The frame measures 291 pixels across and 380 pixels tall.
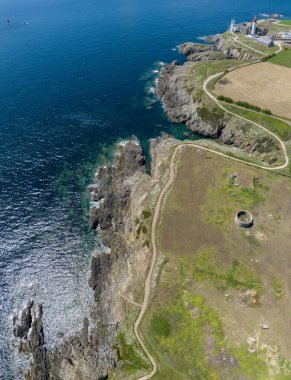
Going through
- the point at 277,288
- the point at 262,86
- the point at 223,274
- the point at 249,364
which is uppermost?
the point at 262,86

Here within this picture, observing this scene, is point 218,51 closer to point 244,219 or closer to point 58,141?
point 58,141

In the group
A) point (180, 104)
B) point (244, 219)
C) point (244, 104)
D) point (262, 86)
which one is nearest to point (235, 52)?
point (262, 86)

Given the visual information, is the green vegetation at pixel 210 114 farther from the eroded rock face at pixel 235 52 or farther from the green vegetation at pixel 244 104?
the eroded rock face at pixel 235 52

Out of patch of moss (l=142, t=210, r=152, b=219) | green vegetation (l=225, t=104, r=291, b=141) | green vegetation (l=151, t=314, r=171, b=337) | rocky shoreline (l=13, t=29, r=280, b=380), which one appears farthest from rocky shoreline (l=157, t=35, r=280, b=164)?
green vegetation (l=151, t=314, r=171, b=337)

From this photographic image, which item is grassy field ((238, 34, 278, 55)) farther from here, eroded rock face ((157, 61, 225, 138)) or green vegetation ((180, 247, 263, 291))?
green vegetation ((180, 247, 263, 291))

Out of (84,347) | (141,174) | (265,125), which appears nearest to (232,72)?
(265,125)
